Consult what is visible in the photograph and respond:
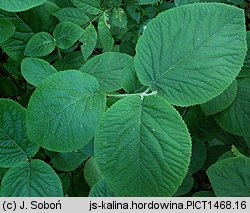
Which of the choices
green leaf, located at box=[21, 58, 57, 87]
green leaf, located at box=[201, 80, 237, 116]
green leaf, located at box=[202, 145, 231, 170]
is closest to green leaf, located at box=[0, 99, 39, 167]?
green leaf, located at box=[21, 58, 57, 87]

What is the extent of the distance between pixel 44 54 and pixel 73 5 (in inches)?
10.9

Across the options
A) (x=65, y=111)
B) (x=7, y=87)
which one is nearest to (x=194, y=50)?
(x=65, y=111)

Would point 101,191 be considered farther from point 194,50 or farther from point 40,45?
point 40,45

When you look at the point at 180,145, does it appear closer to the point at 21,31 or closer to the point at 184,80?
the point at 184,80

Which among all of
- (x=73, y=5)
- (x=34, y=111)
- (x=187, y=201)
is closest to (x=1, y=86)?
(x=73, y=5)

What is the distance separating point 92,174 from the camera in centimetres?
140

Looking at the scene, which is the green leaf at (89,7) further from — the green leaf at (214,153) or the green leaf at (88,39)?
the green leaf at (214,153)

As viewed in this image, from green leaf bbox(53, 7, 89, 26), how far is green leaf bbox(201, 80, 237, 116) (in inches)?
21.3

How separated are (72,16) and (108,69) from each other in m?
0.35

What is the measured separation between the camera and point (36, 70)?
1.29m

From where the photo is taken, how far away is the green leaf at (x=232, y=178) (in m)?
1.30

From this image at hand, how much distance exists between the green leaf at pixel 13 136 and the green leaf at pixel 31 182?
0.03 meters

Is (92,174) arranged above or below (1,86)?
below

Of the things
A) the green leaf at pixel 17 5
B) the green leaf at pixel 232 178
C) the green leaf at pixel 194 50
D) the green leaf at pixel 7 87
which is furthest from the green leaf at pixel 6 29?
the green leaf at pixel 232 178
